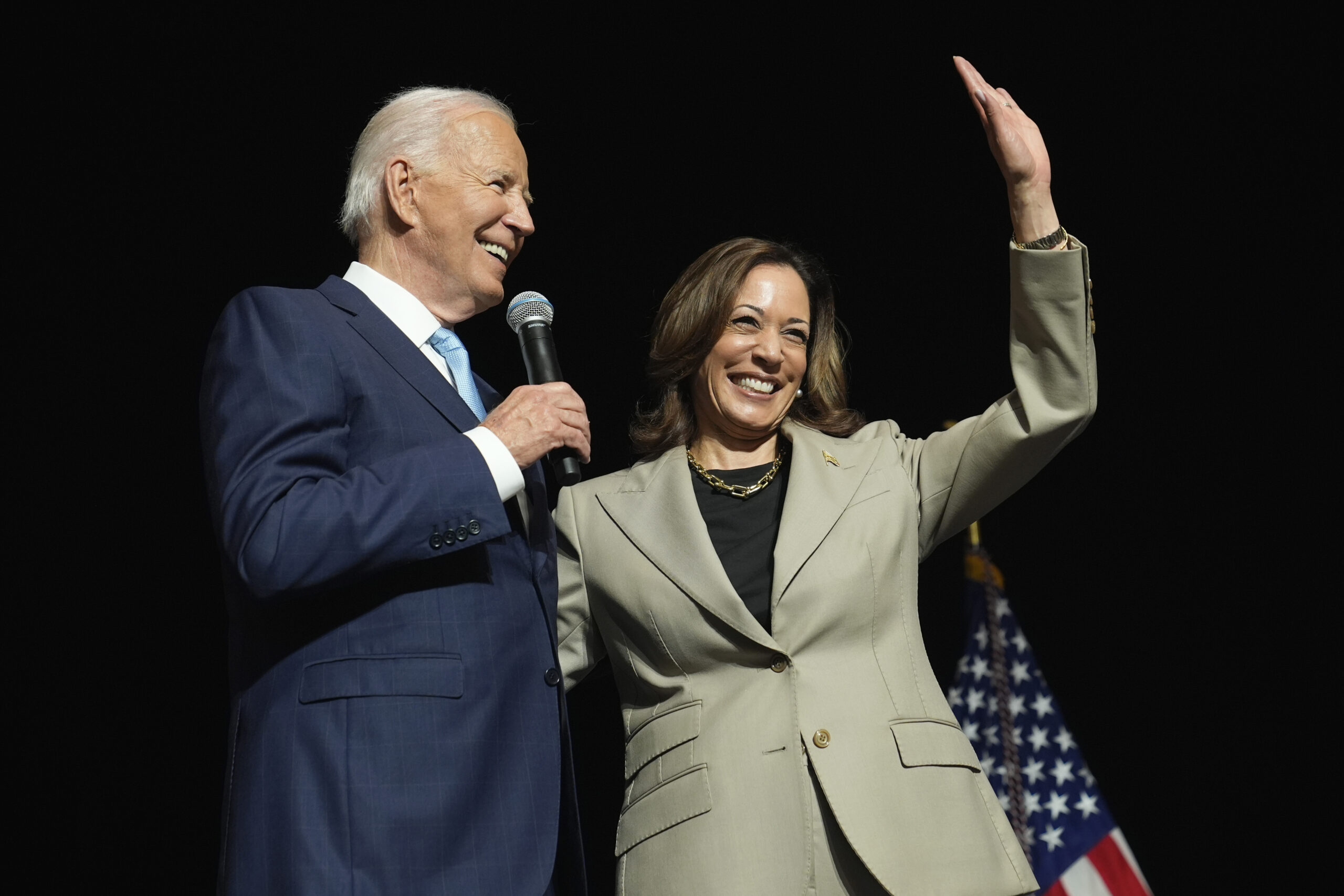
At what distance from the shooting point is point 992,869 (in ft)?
6.70

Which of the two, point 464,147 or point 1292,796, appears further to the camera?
point 1292,796

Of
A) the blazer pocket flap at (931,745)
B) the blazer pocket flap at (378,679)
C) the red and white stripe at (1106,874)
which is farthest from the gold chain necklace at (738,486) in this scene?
the red and white stripe at (1106,874)

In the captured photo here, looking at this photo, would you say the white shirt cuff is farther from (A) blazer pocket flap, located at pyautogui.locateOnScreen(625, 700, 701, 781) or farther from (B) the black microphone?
(A) blazer pocket flap, located at pyautogui.locateOnScreen(625, 700, 701, 781)

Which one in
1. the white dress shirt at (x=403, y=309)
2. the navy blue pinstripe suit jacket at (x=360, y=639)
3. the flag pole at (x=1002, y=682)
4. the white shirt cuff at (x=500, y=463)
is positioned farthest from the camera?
the flag pole at (x=1002, y=682)

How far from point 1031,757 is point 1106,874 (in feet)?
1.05

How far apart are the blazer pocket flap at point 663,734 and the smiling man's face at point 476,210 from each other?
74 centimetres

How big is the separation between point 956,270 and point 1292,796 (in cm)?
157

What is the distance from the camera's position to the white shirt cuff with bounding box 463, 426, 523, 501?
5.54 ft

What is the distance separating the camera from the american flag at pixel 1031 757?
3.11 meters

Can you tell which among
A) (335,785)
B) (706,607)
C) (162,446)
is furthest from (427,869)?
Answer: (162,446)

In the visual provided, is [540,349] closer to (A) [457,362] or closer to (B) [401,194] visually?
(A) [457,362]

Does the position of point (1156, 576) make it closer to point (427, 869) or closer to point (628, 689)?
point (628, 689)

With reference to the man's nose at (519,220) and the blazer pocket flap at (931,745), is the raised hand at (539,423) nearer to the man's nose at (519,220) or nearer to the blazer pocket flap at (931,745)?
the man's nose at (519,220)

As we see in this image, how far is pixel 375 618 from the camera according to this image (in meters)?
1.67
